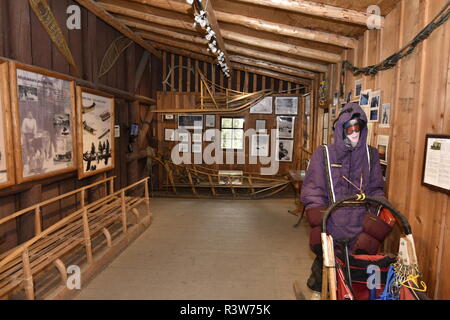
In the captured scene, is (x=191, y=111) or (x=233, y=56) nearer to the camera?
(x=233, y=56)

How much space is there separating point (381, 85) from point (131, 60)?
4690 millimetres

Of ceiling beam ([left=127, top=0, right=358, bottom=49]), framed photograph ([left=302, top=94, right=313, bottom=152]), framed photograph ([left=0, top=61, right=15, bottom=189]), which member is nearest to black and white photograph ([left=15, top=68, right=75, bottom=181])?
framed photograph ([left=0, top=61, right=15, bottom=189])

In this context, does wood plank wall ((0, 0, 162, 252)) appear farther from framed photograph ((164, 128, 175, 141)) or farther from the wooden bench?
framed photograph ((164, 128, 175, 141))

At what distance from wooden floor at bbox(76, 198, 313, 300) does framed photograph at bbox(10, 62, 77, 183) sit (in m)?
1.41

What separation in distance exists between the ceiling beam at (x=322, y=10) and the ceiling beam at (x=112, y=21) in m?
2.47

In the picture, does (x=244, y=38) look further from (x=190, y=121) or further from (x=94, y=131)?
(x=190, y=121)

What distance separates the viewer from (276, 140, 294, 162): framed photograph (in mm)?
7246

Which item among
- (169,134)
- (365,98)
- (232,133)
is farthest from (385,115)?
(169,134)

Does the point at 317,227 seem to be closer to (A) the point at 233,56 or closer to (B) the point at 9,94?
(B) the point at 9,94

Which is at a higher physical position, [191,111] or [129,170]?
[191,111]

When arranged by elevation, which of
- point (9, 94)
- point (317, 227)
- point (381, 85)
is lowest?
point (317, 227)

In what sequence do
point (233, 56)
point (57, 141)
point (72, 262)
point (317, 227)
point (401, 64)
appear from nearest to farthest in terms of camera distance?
point (317, 227) → point (401, 64) → point (72, 262) → point (57, 141) → point (233, 56)

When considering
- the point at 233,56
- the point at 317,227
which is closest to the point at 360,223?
the point at 317,227
